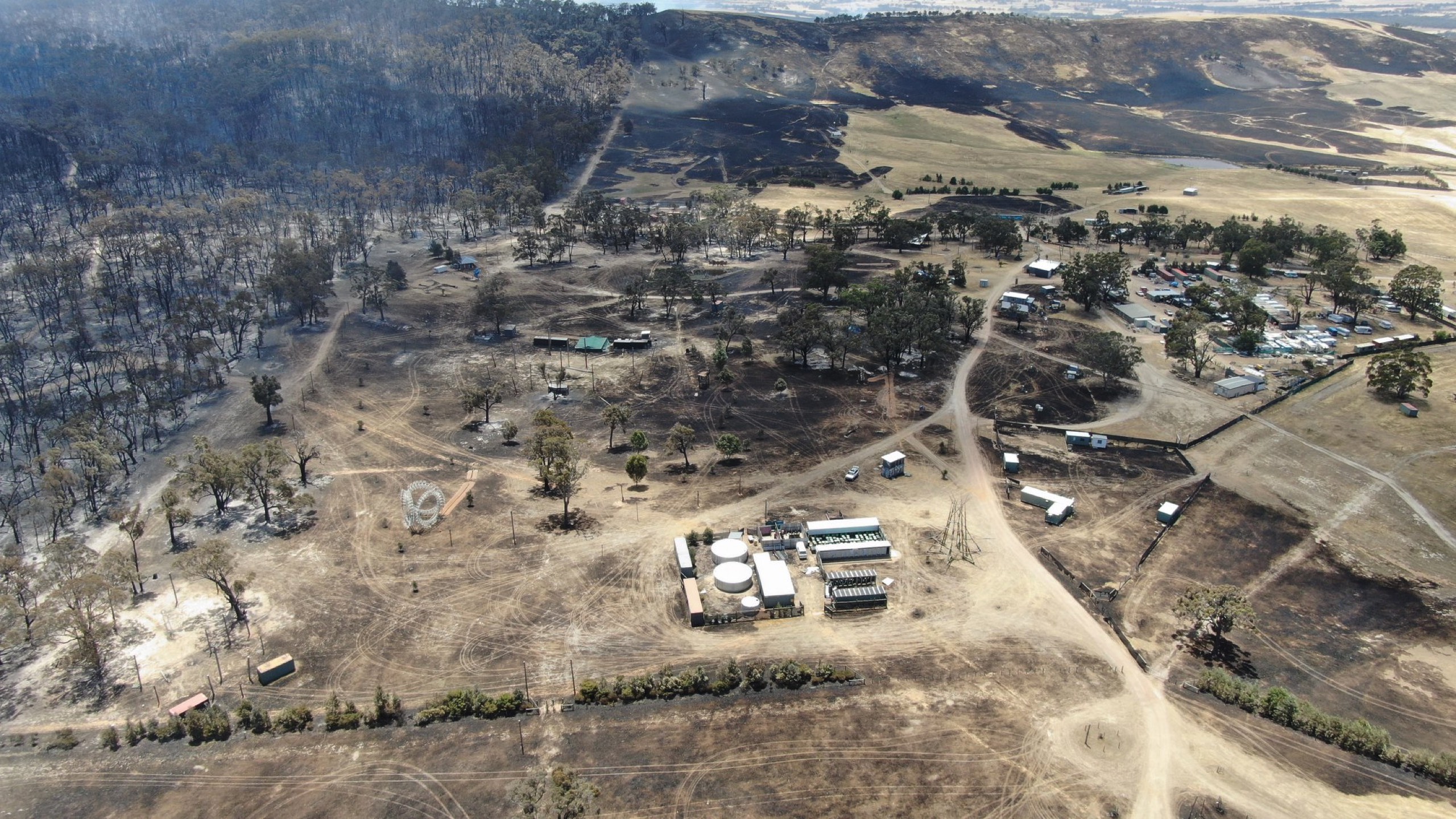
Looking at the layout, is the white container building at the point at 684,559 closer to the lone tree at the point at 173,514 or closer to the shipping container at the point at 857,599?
the shipping container at the point at 857,599

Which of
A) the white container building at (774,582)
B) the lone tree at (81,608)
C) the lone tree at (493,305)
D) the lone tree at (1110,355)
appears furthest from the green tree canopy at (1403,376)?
the lone tree at (81,608)

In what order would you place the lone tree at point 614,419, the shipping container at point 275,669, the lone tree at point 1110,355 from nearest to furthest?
the shipping container at point 275,669 → the lone tree at point 614,419 → the lone tree at point 1110,355

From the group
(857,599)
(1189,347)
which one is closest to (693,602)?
(857,599)

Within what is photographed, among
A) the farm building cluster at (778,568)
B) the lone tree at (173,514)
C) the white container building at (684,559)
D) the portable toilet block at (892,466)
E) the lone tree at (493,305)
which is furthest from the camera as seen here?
the lone tree at (493,305)

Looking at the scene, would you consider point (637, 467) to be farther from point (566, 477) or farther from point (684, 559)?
point (684, 559)

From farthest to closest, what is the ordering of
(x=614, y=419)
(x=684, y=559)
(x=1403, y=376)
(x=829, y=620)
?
(x=1403, y=376), (x=614, y=419), (x=684, y=559), (x=829, y=620)

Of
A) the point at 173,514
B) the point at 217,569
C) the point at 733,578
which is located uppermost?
the point at 217,569
